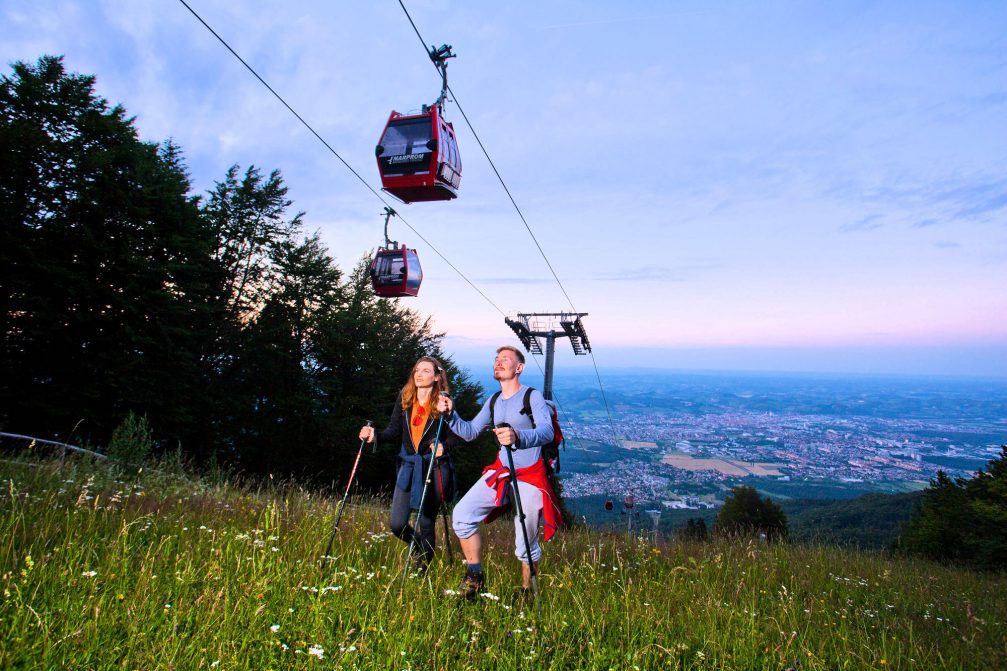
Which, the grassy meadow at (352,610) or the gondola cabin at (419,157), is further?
the gondola cabin at (419,157)

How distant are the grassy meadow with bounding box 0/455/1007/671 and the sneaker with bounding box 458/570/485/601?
3.3 inches

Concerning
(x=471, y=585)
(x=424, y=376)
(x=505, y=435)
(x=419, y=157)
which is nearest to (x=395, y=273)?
(x=419, y=157)

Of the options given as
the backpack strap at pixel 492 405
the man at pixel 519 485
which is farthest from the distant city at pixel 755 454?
the man at pixel 519 485

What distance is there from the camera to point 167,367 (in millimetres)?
23797

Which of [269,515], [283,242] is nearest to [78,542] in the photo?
[269,515]

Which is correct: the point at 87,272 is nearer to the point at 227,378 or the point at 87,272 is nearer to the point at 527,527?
the point at 227,378

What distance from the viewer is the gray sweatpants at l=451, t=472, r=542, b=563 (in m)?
4.41

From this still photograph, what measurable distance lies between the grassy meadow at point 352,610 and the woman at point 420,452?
0.86ft

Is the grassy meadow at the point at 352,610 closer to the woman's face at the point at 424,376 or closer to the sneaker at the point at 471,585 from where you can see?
the sneaker at the point at 471,585

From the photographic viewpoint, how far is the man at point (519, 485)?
4.38 m

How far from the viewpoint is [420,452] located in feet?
16.3

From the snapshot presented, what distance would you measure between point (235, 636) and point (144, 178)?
85.8ft

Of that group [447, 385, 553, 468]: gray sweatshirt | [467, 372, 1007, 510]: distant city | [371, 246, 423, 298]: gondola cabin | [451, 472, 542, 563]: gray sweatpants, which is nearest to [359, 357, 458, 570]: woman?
[447, 385, 553, 468]: gray sweatshirt

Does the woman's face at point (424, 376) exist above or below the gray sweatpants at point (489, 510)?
above
